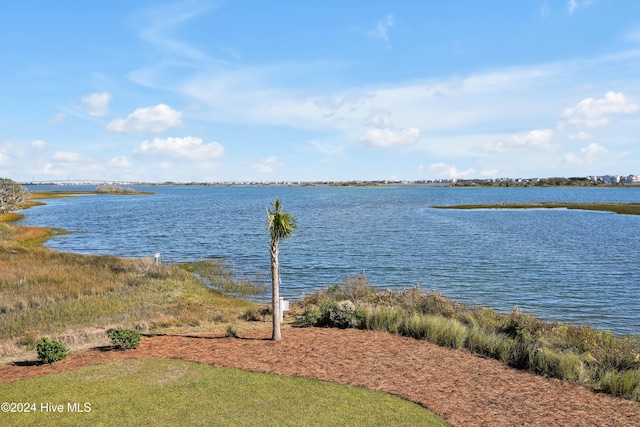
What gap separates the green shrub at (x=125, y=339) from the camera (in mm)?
14141

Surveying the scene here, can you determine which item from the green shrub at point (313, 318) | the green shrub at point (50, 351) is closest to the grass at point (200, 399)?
the green shrub at point (50, 351)

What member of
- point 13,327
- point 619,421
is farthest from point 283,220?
point 13,327

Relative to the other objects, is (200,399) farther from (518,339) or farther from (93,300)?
(93,300)

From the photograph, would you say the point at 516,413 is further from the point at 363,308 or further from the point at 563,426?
the point at 363,308

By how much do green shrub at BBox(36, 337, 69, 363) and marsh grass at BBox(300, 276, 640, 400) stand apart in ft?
28.1

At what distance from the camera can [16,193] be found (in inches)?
3597

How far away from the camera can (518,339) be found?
14.8m

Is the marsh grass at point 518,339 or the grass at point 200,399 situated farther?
the marsh grass at point 518,339

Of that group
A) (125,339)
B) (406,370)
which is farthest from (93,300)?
(406,370)

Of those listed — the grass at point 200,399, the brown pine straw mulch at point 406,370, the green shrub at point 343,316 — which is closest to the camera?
the grass at point 200,399

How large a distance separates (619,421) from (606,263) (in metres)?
33.0

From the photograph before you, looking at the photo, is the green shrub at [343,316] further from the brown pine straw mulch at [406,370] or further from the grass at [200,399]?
the grass at [200,399]

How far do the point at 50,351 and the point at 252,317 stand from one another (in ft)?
27.3

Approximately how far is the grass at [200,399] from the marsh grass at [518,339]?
4912 millimetres
